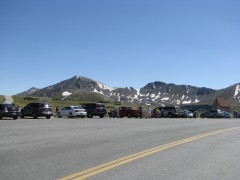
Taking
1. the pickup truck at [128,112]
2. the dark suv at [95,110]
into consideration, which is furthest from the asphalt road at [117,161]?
the pickup truck at [128,112]

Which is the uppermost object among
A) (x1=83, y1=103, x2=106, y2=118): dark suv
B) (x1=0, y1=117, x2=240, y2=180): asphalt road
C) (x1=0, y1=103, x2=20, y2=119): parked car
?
(x1=83, y1=103, x2=106, y2=118): dark suv

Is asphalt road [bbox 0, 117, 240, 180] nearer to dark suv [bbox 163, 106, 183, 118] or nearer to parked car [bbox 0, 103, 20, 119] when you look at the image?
parked car [bbox 0, 103, 20, 119]

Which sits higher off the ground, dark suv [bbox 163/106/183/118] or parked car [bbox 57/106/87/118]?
dark suv [bbox 163/106/183/118]

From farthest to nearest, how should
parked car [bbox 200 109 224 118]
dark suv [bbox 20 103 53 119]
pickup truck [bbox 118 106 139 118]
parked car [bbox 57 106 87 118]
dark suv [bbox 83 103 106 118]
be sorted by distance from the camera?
parked car [bbox 200 109 224 118], pickup truck [bbox 118 106 139 118], dark suv [bbox 83 103 106 118], parked car [bbox 57 106 87 118], dark suv [bbox 20 103 53 119]

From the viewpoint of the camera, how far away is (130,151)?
12.7 metres

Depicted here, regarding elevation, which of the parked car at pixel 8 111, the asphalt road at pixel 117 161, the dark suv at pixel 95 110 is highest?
the dark suv at pixel 95 110

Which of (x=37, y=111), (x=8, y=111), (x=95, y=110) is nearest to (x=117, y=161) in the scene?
(x=8, y=111)

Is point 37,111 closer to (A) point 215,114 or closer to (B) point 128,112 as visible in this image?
(B) point 128,112

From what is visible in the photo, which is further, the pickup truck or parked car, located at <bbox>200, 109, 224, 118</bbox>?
parked car, located at <bbox>200, 109, 224, 118</bbox>

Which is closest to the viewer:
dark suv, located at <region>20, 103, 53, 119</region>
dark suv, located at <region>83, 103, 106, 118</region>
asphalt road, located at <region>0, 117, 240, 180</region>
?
asphalt road, located at <region>0, 117, 240, 180</region>

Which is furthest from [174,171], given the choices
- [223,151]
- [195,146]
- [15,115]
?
[15,115]

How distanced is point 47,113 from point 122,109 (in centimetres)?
1653

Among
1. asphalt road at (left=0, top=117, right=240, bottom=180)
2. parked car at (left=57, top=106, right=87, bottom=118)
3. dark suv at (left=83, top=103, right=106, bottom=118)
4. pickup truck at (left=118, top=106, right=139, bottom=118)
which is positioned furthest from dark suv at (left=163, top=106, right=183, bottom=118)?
asphalt road at (left=0, top=117, right=240, bottom=180)

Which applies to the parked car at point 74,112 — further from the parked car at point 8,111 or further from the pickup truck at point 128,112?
the pickup truck at point 128,112
